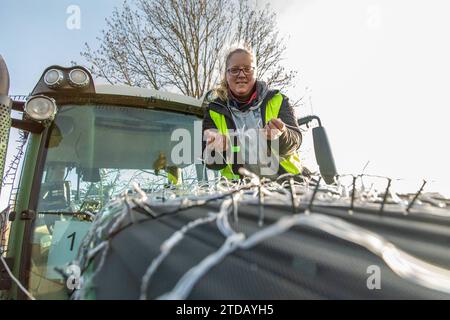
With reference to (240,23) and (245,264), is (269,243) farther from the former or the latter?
(240,23)

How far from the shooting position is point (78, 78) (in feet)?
8.21

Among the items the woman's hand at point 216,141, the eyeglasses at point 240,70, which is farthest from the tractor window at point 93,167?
the eyeglasses at point 240,70

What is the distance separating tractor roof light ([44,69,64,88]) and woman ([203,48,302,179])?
3.25ft

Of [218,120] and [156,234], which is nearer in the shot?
[156,234]

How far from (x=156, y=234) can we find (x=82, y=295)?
0.70ft

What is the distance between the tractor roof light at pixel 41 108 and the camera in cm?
225

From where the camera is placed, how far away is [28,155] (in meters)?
2.42

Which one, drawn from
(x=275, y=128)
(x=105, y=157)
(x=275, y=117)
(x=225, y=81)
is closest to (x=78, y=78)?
(x=105, y=157)

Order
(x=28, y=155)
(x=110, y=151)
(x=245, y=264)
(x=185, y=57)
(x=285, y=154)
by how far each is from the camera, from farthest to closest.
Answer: (x=185, y=57) → (x=110, y=151) → (x=28, y=155) → (x=285, y=154) → (x=245, y=264)

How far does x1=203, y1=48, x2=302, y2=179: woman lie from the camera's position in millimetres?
2066

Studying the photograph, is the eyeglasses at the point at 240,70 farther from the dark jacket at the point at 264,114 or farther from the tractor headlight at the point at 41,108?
the tractor headlight at the point at 41,108

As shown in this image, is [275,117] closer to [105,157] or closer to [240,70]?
[240,70]

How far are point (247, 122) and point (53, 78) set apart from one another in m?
1.29
